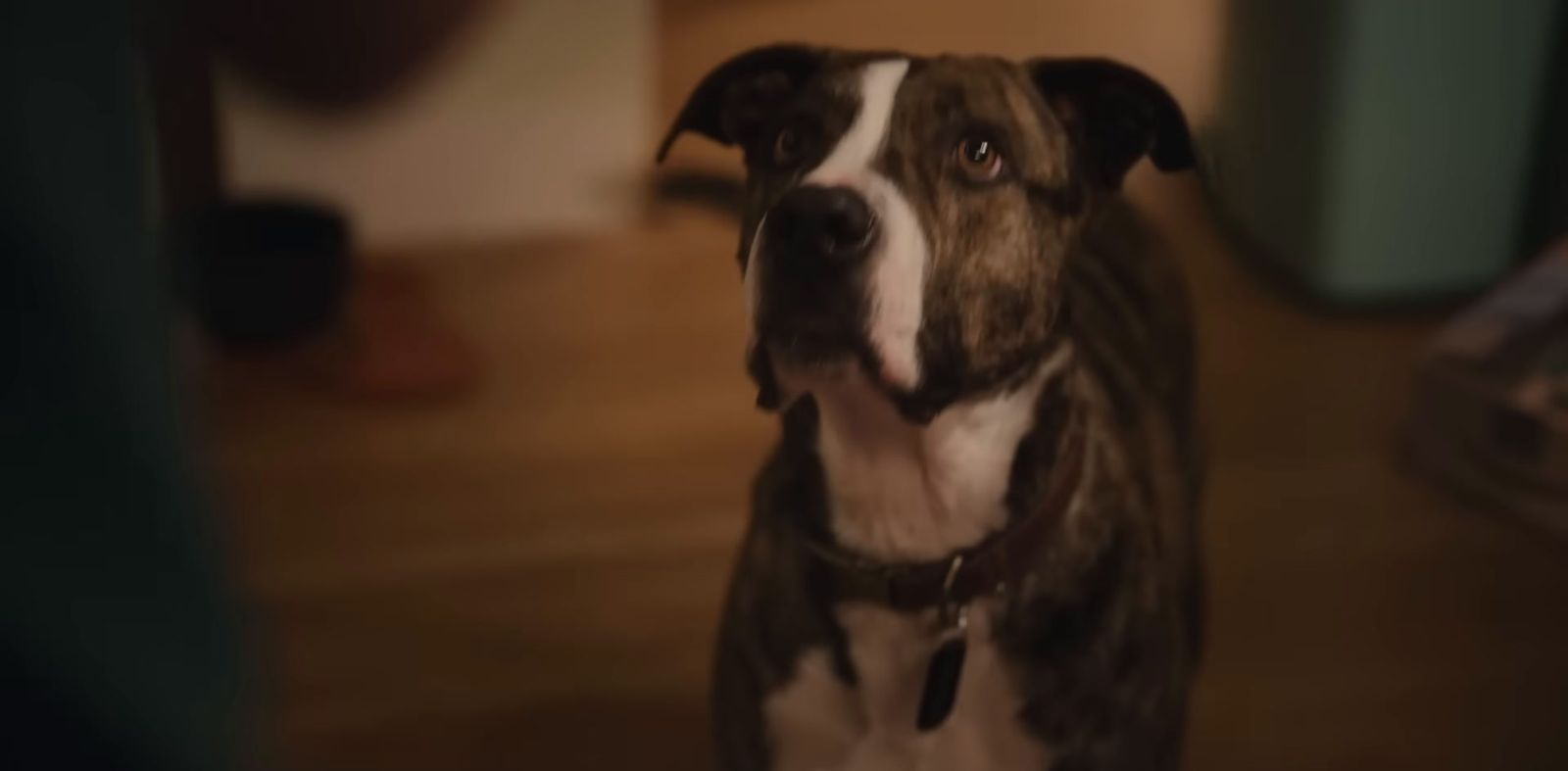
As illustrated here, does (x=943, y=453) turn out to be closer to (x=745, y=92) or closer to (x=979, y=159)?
(x=979, y=159)

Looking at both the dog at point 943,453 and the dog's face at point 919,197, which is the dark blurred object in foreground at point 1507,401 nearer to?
the dog at point 943,453

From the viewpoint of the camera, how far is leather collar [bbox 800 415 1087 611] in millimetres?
1459

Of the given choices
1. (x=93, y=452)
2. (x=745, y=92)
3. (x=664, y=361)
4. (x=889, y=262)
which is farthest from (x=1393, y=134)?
(x=93, y=452)

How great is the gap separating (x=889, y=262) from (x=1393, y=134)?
1928 millimetres

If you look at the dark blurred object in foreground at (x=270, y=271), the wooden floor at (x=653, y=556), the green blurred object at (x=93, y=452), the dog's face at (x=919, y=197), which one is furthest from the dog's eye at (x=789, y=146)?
the dark blurred object in foreground at (x=270, y=271)

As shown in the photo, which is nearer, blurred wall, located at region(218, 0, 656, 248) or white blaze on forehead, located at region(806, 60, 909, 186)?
white blaze on forehead, located at region(806, 60, 909, 186)

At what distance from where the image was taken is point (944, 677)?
1.47 meters

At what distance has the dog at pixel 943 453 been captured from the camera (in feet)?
4.35

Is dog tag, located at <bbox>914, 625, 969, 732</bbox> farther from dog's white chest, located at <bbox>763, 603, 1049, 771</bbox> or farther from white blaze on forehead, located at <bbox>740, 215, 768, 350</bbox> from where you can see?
white blaze on forehead, located at <bbox>740, 215, 768, 350</bbox>

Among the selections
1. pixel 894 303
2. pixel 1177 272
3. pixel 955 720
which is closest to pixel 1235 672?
pixel 1177 272

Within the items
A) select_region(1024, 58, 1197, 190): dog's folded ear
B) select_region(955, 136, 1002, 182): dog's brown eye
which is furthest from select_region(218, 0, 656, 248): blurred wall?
select_region(955, 136, 1002, 182): dog's brown eye

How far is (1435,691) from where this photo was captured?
214cm

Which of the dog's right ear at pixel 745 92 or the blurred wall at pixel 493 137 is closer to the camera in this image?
the dog's right ear at pixel 745 92

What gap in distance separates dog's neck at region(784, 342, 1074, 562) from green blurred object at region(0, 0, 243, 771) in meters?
0.82
